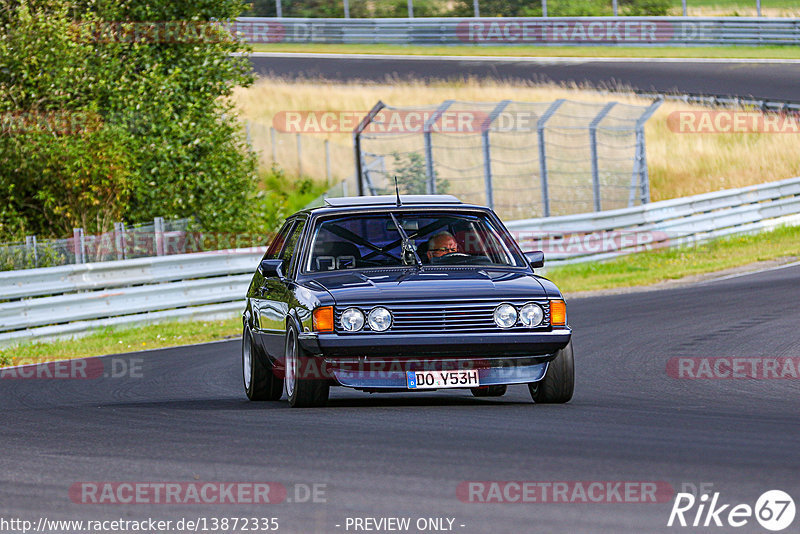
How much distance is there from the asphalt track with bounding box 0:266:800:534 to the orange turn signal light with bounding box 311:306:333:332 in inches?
22.9

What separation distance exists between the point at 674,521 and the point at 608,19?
4376 centimetres

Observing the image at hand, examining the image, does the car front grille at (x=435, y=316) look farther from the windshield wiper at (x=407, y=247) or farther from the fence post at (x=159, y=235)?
the fence post at (x=159, y=235)

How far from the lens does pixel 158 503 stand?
6434 millimetres

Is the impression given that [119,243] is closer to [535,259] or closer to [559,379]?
[535,259]

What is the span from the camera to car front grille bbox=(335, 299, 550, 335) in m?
9.23

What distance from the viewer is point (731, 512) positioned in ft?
19.2

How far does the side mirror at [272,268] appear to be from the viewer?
420 inches

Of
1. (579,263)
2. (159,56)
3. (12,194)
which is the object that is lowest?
(579,263)

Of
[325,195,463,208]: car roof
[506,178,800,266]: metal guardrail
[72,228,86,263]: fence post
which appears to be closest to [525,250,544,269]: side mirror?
[325,195,463,208]: car roof

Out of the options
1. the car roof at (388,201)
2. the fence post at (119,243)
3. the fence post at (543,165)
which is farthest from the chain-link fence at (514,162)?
the car roof at (388,201)

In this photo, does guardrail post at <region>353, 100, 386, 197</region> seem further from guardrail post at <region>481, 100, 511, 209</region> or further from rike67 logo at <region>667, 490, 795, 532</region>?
rike67 logo at <region>667, 490, 795, 532</region>

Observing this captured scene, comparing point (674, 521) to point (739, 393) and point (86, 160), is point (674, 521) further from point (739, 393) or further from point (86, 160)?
point (86, 160)

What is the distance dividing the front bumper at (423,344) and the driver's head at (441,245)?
4.17 feet

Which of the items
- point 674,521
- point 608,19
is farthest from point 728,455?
point 608,19
